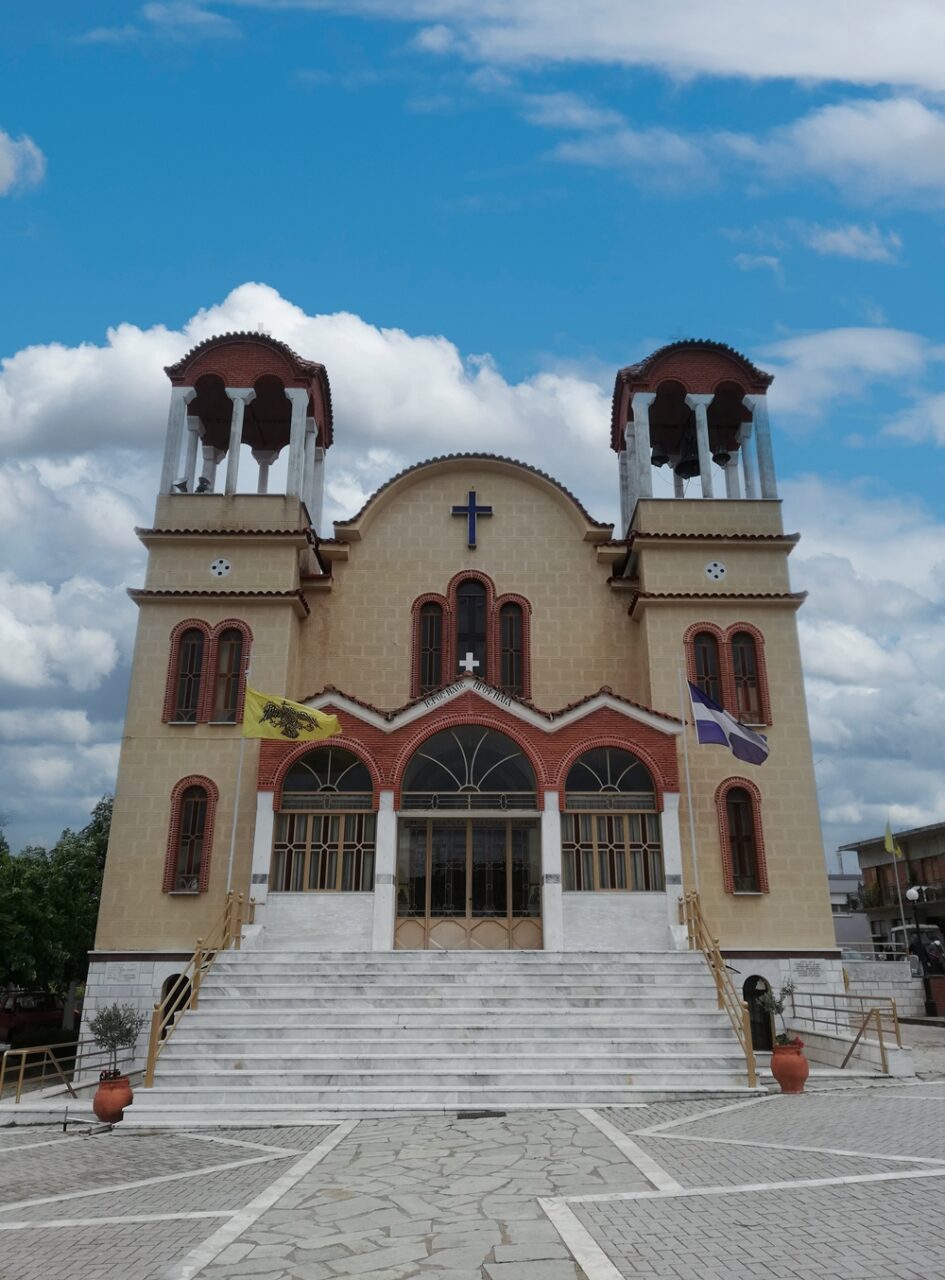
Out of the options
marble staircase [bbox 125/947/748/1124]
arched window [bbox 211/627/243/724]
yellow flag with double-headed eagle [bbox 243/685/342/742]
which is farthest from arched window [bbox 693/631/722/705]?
arched window [bbox 211/627/243/724]

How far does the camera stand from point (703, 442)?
21.9 m

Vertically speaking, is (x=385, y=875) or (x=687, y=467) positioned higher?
(x=687, y=467)

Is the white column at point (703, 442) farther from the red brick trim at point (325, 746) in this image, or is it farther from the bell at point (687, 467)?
the red brick trim at point (325, 746)

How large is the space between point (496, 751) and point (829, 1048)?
774 cm

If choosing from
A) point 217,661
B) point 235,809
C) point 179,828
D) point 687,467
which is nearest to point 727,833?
point 235,809

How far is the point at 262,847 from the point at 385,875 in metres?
2.43

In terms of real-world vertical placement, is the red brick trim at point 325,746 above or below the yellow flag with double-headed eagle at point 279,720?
below

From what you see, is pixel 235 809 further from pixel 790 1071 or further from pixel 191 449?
pixel 790 1071

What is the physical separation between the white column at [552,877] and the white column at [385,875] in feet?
9.39

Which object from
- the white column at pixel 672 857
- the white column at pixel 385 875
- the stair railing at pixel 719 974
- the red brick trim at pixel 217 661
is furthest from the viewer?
the red brick trim at pixel 217 661

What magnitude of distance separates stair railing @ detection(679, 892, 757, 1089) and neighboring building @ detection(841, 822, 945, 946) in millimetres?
26154

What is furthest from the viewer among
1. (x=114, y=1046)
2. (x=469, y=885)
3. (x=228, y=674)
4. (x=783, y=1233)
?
(x=228, y=674)

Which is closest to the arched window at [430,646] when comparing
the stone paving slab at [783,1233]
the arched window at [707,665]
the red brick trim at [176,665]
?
the red brick trim at [176,665]

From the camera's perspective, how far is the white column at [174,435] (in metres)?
21.5
